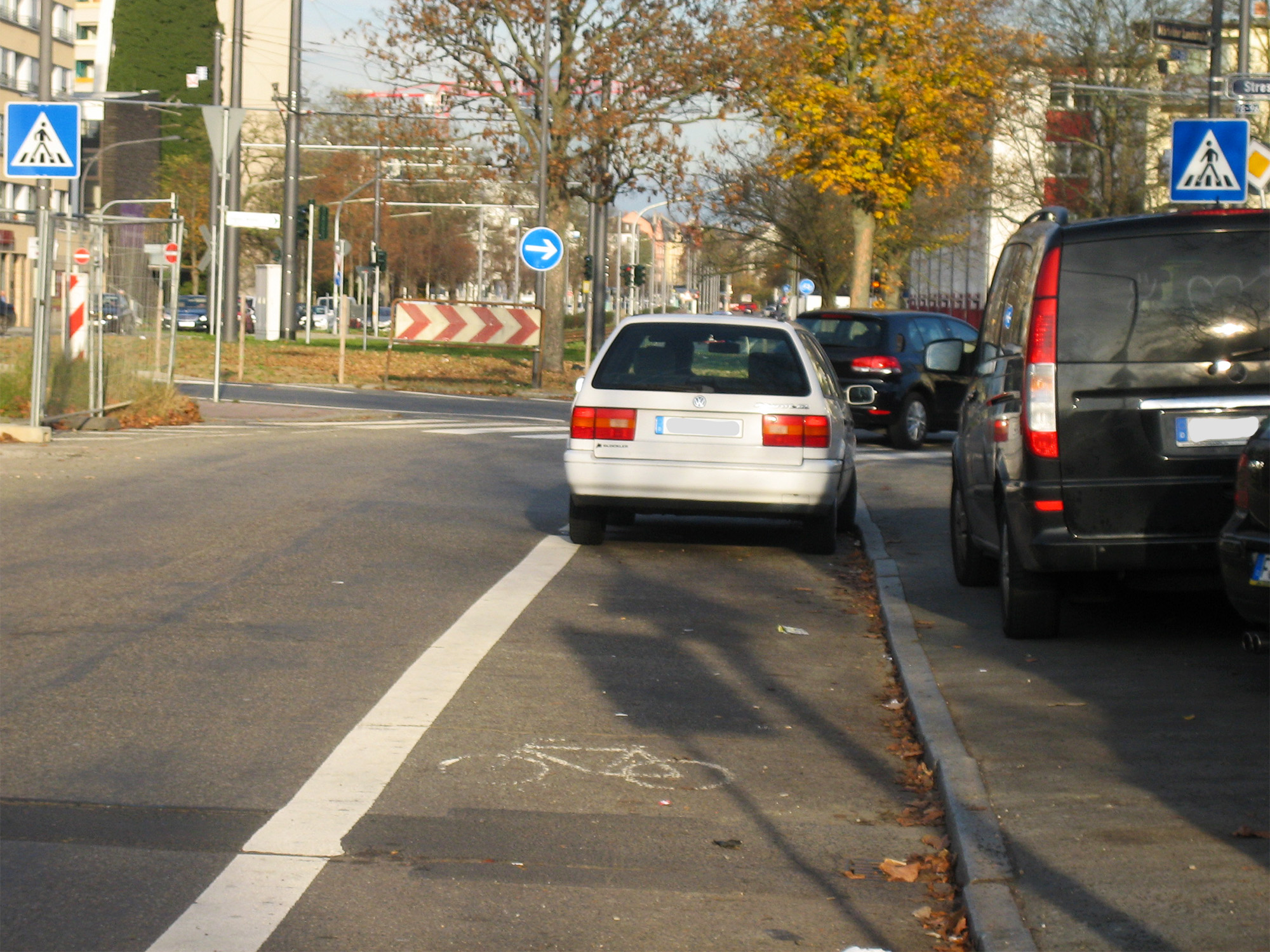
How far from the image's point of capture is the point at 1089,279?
7.37 metres

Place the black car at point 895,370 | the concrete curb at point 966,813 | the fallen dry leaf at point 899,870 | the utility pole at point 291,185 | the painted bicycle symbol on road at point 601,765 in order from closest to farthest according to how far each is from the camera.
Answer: the concrete curb at point 966,813
the fallen dry leaf at point 899,870
the painted bicycle symbol on road at point 601,765
the black car at point 895,370
the utility pole at point 291,185

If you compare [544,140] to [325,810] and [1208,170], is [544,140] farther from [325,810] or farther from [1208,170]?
[325,810]

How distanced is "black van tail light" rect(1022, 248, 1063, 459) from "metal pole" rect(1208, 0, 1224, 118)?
56.2ft

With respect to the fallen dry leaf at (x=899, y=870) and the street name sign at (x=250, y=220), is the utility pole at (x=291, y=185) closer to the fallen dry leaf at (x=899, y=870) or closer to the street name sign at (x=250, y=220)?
the street name sign at (x=250, y=220)

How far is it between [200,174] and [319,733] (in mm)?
77263

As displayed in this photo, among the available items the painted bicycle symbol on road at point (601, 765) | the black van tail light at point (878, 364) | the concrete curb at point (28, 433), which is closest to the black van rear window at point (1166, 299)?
the painted bicycle symbol on road at point (601, 765)

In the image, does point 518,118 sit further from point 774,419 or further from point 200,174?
point 200,174

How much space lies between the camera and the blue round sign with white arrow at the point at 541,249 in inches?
1227

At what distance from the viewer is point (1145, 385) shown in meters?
7.35

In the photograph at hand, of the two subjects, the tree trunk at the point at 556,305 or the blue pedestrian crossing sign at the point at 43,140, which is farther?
the tree trunk at the point at 556,305

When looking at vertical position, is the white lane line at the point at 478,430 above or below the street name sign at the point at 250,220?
below

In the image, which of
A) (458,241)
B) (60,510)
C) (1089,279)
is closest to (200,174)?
(458,241)

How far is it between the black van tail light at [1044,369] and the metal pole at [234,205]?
30.9 m

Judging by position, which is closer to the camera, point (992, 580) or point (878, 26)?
point (992, 580)
